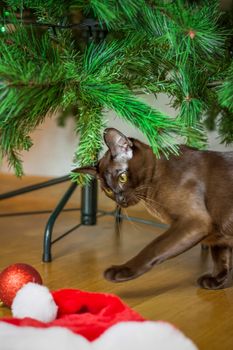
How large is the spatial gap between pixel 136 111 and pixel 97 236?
71cm

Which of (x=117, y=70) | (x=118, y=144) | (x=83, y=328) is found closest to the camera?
(x=83, y=328)

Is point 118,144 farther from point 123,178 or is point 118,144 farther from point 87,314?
point 87,314

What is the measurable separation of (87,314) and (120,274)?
0.19 meters

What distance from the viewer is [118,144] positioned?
99 cm

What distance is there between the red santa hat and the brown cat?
0.71 ft

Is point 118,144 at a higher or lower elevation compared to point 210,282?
higher

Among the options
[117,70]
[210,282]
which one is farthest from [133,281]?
[117,70]

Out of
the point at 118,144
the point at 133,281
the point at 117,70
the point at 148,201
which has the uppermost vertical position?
the point at 117,70

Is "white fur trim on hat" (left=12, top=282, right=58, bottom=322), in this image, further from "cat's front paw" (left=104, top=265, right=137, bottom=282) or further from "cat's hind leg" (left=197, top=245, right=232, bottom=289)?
"cat's hind leg" (left=197, top=245, right=232, bottom=289)

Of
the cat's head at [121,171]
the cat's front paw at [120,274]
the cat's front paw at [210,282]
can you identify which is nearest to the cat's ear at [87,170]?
the cat's head at [121,171]

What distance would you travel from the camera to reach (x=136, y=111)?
2.62 feet

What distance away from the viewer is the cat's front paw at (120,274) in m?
0.91

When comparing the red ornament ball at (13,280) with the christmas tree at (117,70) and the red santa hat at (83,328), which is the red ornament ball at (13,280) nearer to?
the red santa hat at (83,328)

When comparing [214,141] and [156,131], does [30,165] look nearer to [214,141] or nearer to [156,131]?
[214,141]
